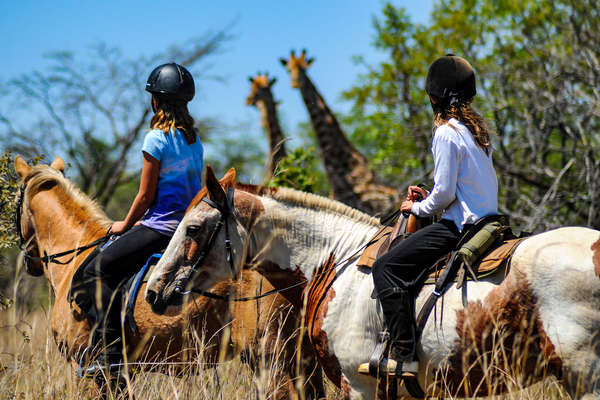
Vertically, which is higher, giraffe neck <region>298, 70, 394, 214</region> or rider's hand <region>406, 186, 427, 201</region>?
giraffe neck <region>298, 70, 394, 214</region>

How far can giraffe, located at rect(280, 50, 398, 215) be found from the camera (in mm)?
9961

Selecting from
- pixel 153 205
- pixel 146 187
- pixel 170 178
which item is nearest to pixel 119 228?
pixel 153 205

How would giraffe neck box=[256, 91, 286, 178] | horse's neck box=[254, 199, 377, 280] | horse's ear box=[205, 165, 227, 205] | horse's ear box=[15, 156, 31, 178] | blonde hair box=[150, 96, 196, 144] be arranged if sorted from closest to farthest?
horse's ear box=[205, 165, 227, 205]
horse's neck box=[254, 199, 377, 280]
blonde hair box=[150, 96, 196, 144]
horse's ear box=[15, 156, 31, 178]
giraffe neck box=[256, 91, 286, 178]

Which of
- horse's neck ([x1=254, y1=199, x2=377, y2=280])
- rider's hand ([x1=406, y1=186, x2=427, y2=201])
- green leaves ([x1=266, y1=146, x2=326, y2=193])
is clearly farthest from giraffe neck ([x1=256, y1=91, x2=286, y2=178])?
rider's hand ([x1=406, y1=186, x2=427, y2=201])

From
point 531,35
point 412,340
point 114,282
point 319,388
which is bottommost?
point 319,388

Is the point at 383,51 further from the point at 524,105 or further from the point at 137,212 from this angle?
the point at 137,212

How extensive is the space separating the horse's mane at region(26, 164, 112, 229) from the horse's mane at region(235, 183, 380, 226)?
1804 millimetres

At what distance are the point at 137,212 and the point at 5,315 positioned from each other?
283 cm

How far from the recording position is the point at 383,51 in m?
16.0

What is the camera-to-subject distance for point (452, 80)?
3.45m

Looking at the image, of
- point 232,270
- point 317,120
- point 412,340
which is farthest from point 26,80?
point 412,340

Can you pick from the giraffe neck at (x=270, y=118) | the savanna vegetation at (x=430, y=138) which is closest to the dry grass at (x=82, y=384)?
the savanna vegetation at (x=430, y=138)

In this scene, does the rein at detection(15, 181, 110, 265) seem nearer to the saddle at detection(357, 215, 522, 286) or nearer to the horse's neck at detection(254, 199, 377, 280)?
the horse's neck at detection(254, 199, 377, 280)

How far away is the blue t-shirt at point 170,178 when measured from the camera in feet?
14.2
